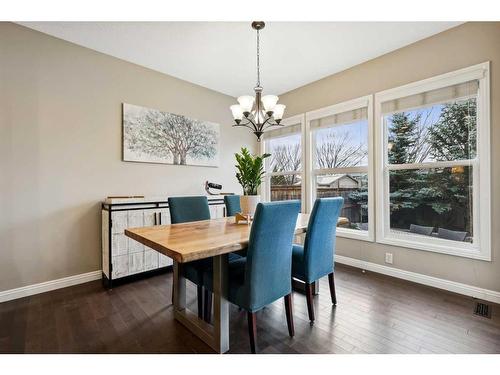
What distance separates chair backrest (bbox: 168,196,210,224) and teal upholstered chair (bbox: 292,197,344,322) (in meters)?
1.09

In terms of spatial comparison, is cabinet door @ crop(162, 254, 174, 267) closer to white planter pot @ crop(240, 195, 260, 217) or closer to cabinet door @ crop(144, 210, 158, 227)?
cabinet door @ crop(144, 210, 158, 227)

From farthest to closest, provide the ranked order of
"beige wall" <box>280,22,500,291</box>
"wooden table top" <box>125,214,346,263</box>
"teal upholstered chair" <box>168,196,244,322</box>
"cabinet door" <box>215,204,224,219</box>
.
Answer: "cabinet door" <box>215,204,224,219</box> → "beige wall" <box>280,22,500,291</box> → "teal upholstered chair" <box>168,196,244,322</box> → "wooden table top" <box>125,214,346,263</box>

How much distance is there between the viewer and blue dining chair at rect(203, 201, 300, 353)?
1494 millimetres

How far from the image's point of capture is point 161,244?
1389 millimetres

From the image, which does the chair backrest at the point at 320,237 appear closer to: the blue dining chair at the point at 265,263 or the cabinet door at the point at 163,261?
the blue dining chair at the point at 265,263

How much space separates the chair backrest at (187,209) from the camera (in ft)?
7.91

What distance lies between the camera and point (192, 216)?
8.39ft

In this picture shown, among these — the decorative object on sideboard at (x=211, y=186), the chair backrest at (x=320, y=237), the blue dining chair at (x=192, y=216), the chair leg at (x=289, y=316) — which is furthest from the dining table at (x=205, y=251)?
the decorative object on sideboard at (x=211, y=186)

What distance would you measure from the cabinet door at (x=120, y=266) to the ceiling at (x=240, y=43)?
2.43 m

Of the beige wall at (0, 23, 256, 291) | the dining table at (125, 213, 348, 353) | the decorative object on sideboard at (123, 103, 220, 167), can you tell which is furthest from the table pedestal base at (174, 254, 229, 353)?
the decorative object on sideboard at (123, 103, 220, 167)

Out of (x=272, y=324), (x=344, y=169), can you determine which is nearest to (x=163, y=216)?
(x=272, y=324)

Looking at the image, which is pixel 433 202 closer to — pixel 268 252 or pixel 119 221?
pixel 268 252
